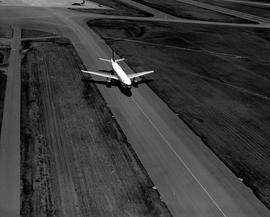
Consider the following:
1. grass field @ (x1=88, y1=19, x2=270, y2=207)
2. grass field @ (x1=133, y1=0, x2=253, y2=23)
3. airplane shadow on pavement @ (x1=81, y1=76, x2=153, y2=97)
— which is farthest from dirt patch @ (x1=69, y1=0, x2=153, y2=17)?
airplane shadow on pavement @ (x1=81, y1=76, x2=153, y2=97)

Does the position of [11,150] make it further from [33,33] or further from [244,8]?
[244,8]

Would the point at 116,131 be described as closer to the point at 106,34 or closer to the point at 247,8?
the point at 106,34

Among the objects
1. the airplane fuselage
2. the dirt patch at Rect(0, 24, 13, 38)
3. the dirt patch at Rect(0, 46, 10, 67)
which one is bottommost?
the dirt patch at Rect(0, 46, 10, 67)

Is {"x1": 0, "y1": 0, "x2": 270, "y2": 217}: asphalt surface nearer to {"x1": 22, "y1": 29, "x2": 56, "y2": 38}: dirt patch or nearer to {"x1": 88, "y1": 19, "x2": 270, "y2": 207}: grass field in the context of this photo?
{"x1": 88, "y1": 19, "x2": 270, "y2": 207}: grass field

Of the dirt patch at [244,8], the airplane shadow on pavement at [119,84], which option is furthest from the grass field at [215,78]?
the dirt patch at [244,8]

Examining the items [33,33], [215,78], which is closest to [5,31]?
[33,33]

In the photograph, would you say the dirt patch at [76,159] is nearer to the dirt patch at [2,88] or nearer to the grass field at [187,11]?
the dirt patch at [2,88]
